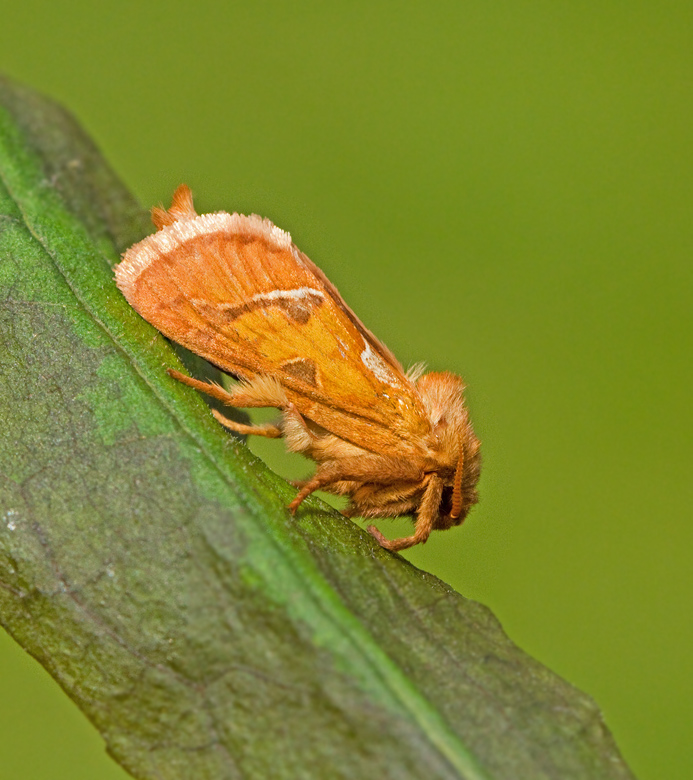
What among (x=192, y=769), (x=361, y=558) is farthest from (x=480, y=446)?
(x=192, y=769)

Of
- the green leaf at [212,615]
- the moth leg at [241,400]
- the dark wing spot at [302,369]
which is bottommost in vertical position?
the green leaf at [212,615]

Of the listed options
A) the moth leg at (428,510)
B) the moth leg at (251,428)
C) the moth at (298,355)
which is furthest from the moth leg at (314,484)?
the moth leg at (428,510)

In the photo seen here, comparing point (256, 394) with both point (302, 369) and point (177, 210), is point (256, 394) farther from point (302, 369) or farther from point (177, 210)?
point (177, 210)

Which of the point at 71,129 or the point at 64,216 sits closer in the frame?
the point at 64,216

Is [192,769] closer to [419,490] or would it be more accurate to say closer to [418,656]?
[418,656]

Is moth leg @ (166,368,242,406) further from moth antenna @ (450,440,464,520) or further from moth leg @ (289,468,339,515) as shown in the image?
moth antenna @ (450,440,464,520)

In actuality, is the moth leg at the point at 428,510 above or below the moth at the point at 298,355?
below

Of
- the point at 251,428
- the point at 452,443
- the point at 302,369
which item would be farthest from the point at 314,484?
the point at 452,443

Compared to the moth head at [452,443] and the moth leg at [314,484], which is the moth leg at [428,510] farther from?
the moth leg at [314,484]
